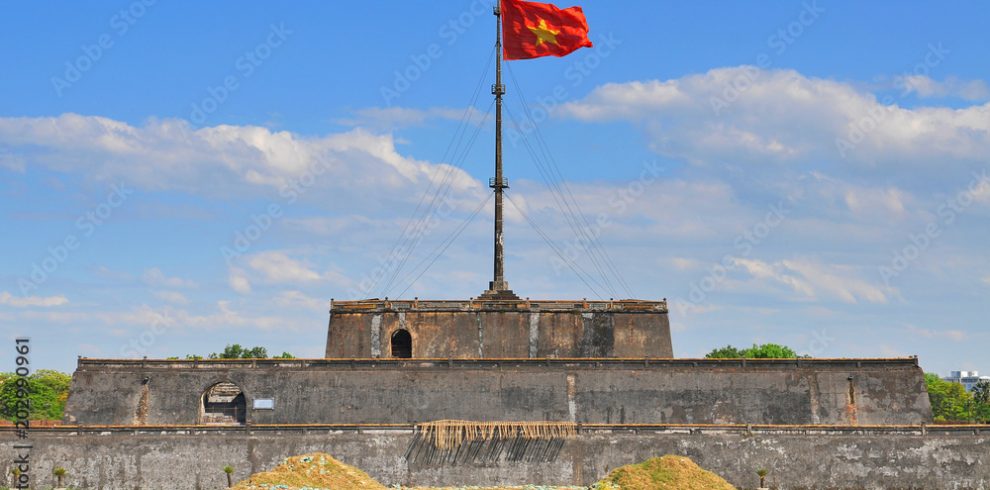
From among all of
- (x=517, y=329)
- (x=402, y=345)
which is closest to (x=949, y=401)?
(x=517, y=329)

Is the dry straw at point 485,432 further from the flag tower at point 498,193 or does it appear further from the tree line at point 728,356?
the tree line at point 728,356

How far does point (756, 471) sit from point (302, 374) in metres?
14.3

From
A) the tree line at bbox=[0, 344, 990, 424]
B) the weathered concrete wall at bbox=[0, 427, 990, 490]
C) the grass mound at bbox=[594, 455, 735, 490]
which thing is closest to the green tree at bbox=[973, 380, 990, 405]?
the tree line at bbox=[0, 344, 990, 424]

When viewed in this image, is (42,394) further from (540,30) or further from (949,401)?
(949,401)

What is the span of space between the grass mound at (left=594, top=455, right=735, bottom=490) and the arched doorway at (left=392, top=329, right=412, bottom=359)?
909 cm

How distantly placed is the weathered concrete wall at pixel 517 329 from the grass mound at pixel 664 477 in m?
5.91

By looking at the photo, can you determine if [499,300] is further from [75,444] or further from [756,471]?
[75,444]

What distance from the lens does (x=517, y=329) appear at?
39.3 m

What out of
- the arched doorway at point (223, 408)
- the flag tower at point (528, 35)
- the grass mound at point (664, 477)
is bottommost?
the grass mound at point (664, 477)

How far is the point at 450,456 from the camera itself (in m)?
35.5

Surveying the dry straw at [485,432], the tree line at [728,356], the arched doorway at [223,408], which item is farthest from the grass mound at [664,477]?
the tree line at [728,356]

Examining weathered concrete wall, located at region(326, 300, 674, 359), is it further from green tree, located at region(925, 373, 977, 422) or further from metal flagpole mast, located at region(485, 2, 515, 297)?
green tree, located at region(925, 373, 977, 422)

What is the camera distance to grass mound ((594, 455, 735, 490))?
3266cm

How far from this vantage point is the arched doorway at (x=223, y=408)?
37844mm
